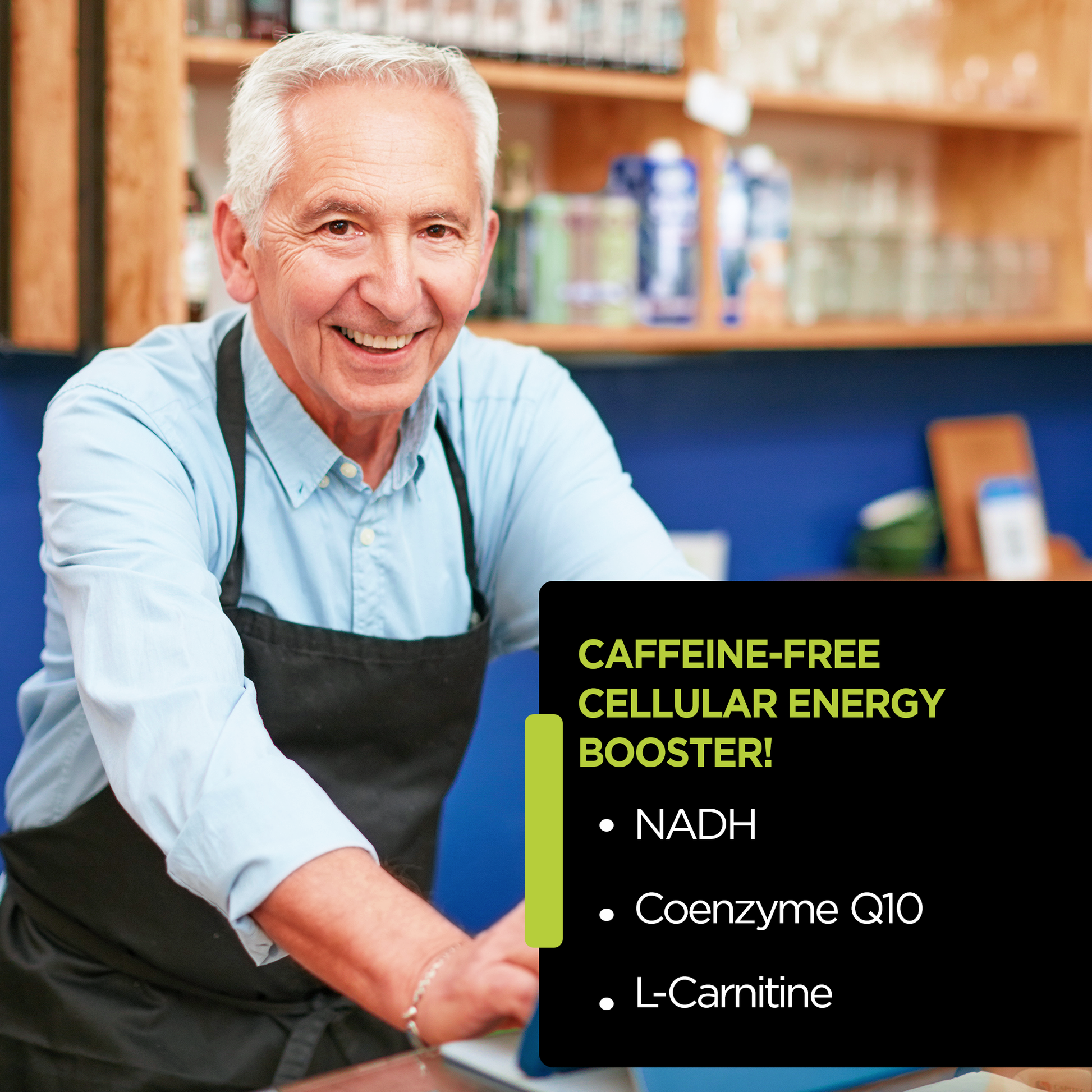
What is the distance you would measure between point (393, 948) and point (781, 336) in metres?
1.89

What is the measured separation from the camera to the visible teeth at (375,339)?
121 centimetres

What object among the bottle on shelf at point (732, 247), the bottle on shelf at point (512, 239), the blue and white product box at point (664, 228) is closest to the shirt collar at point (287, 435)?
the bottle on shelf at point (512, 239)

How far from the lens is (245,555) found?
1.26 m

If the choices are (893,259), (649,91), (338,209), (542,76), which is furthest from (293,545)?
(893,259)

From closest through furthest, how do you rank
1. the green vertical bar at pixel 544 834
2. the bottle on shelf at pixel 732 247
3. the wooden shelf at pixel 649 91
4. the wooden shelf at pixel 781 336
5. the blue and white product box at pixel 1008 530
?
the green vertical bar at pixel 544 834, the wooden shelf at pixel 649 91, the wooden shelf at pixel 781 336, the bottle on shelf at pixel 732 247, the blue and white product box at pixel 1008 530

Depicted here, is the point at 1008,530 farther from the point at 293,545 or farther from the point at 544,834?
the point at 544,834

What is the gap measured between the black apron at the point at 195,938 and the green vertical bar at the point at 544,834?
52 centimetres

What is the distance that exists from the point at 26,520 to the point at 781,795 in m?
1.74

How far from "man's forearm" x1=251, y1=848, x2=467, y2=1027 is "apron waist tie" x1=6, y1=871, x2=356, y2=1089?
440mm

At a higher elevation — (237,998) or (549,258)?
(549,258)

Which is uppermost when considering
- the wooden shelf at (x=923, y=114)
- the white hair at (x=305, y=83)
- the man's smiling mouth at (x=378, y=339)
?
the wooden shelf at (x=923, y=114)

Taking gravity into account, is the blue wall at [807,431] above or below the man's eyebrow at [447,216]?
below

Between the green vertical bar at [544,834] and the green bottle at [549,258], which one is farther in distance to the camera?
the green bottle at [549,258]

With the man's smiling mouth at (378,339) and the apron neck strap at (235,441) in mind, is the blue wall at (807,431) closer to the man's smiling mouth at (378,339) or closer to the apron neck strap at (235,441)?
the apron neck strap at (235,441)
